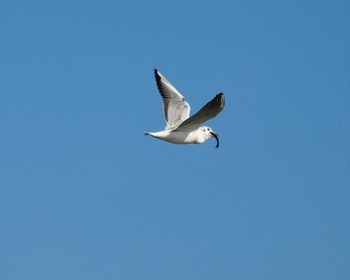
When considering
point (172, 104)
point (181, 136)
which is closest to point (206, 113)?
point (181, 136)

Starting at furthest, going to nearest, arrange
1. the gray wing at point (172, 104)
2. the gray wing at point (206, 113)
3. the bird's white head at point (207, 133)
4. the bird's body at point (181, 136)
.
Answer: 1. the gray wing at point (172, 104)
2. the bird's white head at point (207, 133)
3. the bird's body at point (181, 136)
4. the gray wing at point (206, 113)

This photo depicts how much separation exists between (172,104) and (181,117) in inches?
46.6

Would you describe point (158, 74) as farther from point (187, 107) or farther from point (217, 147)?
point (217, 147)

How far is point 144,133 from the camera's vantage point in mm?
30672

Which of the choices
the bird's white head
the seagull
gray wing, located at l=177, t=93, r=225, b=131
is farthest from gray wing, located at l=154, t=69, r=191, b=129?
gray wing, located at l=177, t=93, r=225, b=131

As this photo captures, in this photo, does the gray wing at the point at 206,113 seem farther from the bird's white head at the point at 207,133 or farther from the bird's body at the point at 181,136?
the bird's white head at the point at 207,133

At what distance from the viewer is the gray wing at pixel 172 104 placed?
113 ft

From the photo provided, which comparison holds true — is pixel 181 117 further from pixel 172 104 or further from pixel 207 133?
pixel 207 133

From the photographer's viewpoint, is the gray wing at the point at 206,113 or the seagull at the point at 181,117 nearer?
the gray wing at the point at 206,113

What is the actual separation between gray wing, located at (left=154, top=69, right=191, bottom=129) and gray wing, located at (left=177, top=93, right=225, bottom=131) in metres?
1.66

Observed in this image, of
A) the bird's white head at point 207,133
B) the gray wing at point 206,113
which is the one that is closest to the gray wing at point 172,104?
the bird's white head at point 207,133

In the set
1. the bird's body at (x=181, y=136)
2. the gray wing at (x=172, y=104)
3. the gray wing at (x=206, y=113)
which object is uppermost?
the gray wing at (x=172, y=104)

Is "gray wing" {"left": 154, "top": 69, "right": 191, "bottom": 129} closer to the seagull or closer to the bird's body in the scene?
the seagull

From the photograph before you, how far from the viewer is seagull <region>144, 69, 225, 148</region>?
29375 mm
